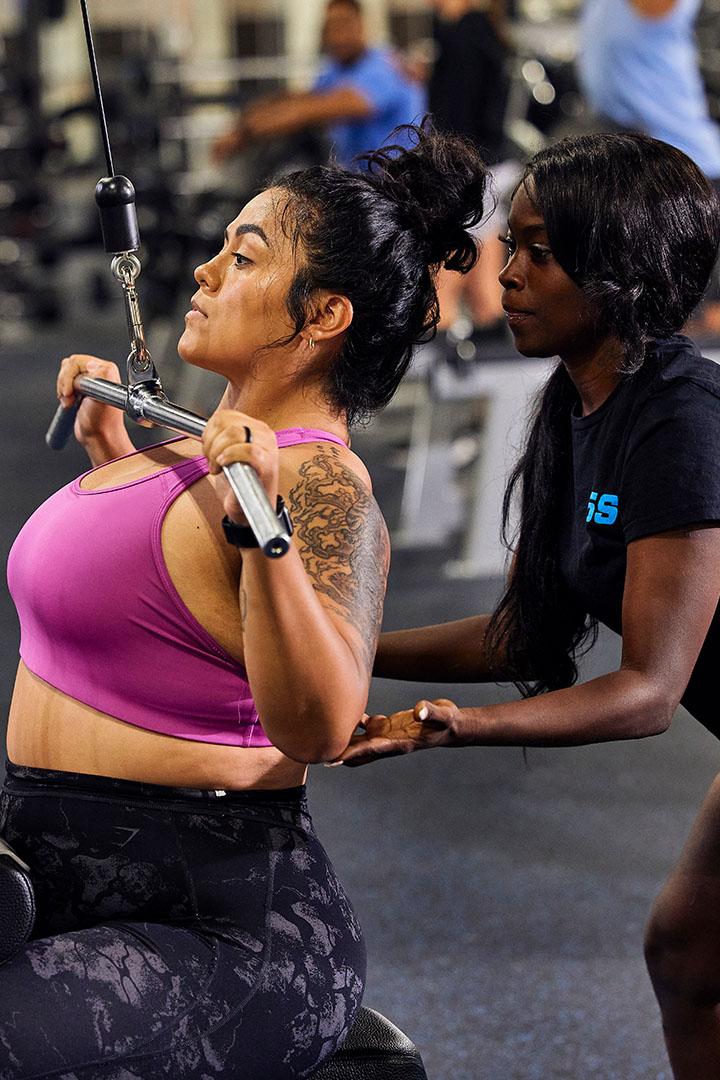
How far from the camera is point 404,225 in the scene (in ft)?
4.83

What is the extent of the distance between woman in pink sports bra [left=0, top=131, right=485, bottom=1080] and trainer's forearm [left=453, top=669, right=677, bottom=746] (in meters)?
0.14

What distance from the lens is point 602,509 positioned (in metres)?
1.39

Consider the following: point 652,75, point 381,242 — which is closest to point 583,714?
point 381,242

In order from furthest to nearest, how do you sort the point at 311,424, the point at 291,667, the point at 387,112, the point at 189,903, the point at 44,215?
the point at 44,215 < the point at 387,112 < the point at 311,424 < the point at 189,903 < the point at 291,667

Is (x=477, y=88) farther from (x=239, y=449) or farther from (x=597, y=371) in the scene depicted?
(x=239, y=449)

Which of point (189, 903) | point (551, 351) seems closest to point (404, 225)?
point (551, 351)

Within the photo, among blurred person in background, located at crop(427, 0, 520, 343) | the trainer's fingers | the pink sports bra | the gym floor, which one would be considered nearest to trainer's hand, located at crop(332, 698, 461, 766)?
the trainer's fingers

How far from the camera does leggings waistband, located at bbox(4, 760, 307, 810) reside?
1.30 metres

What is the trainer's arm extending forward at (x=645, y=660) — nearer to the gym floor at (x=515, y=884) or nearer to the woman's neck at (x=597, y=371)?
the woman's neck at (x=597, y=371)

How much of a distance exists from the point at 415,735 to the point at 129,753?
0.96ft

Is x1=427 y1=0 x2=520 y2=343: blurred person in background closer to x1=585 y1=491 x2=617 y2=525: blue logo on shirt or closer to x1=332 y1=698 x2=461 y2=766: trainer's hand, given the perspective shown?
x1=585 y1=491 x2=617 y2=525: blue logo on shirt

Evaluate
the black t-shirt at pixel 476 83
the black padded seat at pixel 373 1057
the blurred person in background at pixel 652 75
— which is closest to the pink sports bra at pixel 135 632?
the black padded seat at pixel 373 1057

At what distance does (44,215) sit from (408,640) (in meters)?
7.27

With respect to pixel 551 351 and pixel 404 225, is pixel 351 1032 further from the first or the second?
pixel 404 225
